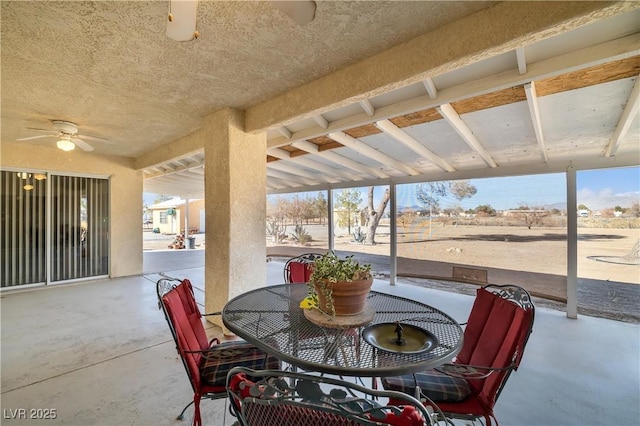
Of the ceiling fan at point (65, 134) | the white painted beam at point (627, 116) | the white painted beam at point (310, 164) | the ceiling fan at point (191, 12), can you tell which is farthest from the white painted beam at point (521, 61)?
the ceiling fan at point (65, 134)

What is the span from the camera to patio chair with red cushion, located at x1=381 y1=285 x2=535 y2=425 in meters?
1.38

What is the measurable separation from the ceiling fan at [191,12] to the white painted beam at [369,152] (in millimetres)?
2381

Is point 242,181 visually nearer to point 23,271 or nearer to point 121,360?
point 121,360

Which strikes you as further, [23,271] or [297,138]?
[23,271]

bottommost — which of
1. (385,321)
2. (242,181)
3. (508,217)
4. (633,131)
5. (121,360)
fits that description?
(121,360)

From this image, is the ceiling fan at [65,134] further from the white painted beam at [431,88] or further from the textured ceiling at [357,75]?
the white painted beam at [431,88]

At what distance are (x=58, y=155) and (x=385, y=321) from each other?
691 cm

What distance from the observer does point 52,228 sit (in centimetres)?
536

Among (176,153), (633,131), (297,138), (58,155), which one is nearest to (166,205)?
(58,155)

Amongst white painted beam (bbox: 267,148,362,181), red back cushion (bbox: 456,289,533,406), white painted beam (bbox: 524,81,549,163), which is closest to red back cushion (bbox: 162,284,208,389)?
red back cushion (bbox: 456,289,533,406)

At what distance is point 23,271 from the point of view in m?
5.08

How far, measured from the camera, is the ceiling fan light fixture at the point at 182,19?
48.5 inches

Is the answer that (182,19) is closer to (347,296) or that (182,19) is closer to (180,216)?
(347,296)

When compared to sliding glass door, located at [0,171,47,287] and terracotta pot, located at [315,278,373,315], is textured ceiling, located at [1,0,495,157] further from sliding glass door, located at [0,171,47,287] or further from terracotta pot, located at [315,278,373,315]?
sliding glass door, located at [0,171,47,287]
